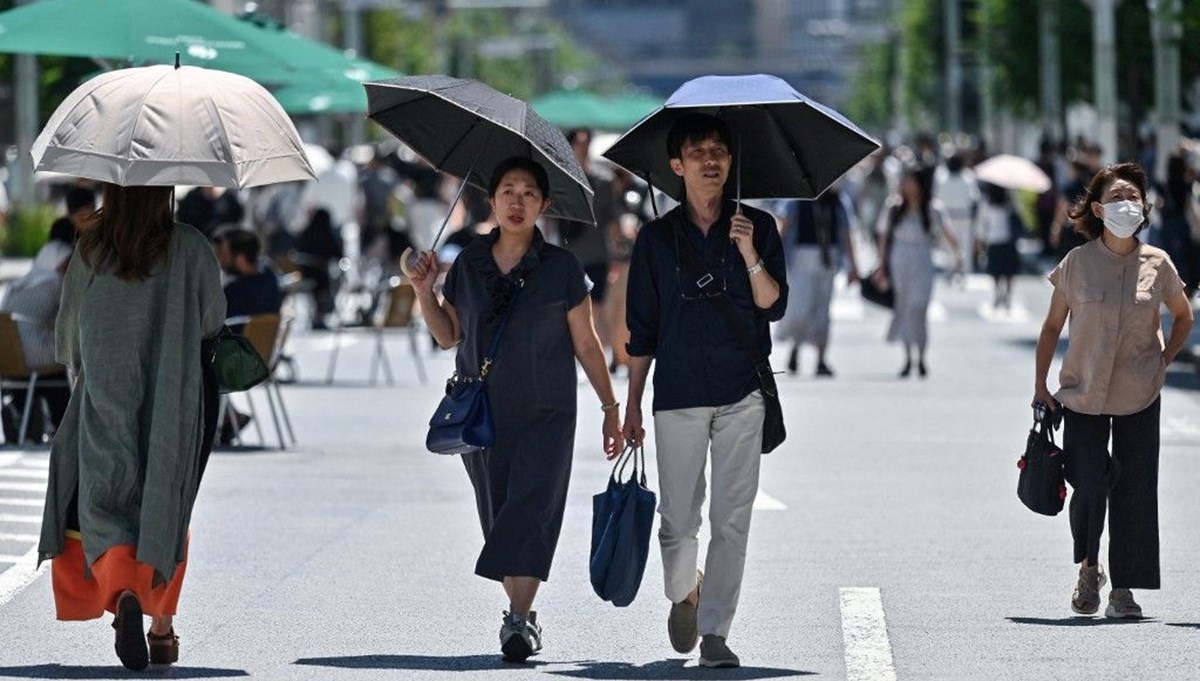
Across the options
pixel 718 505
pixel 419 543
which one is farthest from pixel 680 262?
pixel 419 543

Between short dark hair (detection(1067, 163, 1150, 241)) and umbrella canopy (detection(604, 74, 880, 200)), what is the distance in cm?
106

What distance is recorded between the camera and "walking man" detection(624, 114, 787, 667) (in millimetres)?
8719

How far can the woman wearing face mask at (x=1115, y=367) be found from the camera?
384 inches

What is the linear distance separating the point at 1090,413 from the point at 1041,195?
3308 cm

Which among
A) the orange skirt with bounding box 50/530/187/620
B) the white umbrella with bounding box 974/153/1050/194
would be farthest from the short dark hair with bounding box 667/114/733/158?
the white umbrella with bounding box 974/153/1050/194

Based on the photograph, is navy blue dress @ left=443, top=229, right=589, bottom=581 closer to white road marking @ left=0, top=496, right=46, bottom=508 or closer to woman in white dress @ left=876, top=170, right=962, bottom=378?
white road marking @ left=0, top=496, right=46, bottom=508

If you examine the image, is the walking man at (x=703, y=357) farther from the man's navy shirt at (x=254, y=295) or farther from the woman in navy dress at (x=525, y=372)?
the man's navy shirt at (x=254, y=295)

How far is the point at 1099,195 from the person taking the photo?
9828 mm

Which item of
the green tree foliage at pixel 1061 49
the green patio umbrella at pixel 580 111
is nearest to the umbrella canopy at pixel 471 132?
the green tree foliage at pixel 1061 49

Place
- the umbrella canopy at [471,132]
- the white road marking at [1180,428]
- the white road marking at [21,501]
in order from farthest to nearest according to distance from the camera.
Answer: the white road marking at [1180,428] → the white road marking at [21,501] → the umbrella canopy at [471,132]

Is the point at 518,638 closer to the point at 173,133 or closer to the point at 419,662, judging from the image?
the point at 419,662

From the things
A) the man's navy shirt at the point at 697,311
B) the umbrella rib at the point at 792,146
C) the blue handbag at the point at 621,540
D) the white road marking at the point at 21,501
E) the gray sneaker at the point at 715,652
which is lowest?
the white road marking at the point at 21,501

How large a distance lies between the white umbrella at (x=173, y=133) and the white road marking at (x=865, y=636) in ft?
7.23

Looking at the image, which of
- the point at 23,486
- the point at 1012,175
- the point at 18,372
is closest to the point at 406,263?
the point at 23,486
